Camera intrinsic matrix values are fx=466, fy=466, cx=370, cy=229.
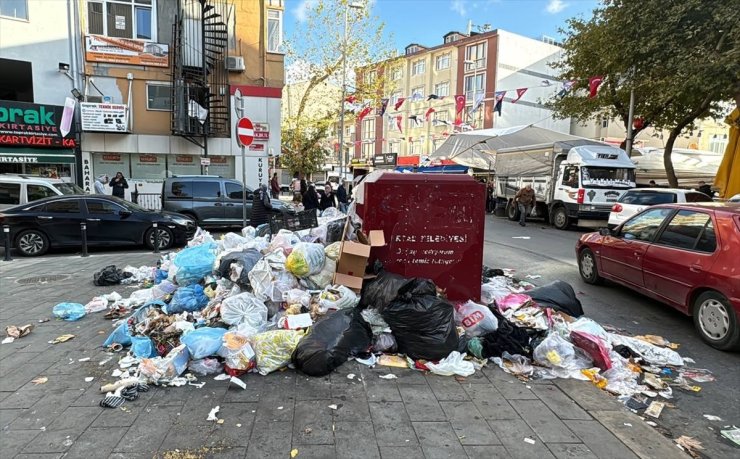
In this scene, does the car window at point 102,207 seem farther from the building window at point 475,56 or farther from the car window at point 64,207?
the building window at point 475,56

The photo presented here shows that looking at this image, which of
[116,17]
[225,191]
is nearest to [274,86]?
[116,17]

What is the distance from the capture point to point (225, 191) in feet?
47.4

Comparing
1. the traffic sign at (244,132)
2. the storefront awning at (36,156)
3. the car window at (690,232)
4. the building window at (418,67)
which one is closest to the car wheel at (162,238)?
the traffic sign at (244,132)

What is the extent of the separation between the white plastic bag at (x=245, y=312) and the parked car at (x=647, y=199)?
11.2m

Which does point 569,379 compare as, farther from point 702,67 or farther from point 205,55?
point 205,55

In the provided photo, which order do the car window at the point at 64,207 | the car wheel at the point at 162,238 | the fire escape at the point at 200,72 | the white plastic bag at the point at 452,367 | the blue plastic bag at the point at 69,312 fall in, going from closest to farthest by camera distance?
the white plastic bag at the point at 452,367 < the blue plastic bag at the point at 69,312 < the car window at the point at 64,207 < the car wheel at the point at 162,238 < the fire escape at the point at 200,72

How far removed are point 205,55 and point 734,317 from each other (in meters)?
19.6

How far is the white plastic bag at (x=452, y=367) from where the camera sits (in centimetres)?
402

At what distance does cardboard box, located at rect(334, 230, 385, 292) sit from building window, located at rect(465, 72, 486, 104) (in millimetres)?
39676

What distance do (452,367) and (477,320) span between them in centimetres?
74

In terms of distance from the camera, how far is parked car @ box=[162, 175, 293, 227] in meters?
13.9

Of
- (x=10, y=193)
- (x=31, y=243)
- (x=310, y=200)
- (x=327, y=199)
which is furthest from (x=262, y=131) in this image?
(x=31, y=243)

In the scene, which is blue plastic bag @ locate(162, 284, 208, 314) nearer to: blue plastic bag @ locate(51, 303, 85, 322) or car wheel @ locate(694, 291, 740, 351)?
blue plastic bag @ locate(51, 303, 85, 322)

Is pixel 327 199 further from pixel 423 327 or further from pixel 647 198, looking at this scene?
pixel 423 327
